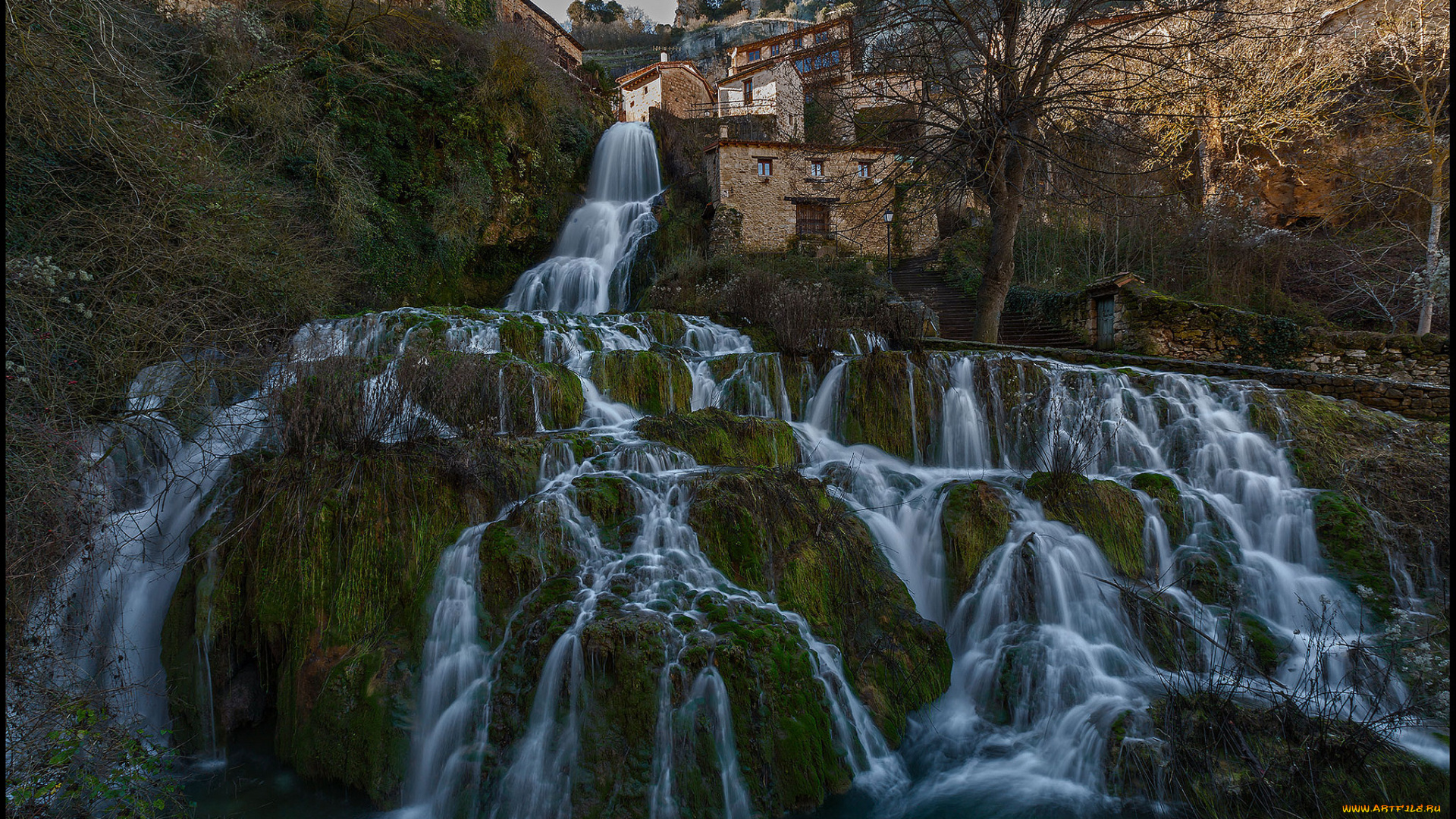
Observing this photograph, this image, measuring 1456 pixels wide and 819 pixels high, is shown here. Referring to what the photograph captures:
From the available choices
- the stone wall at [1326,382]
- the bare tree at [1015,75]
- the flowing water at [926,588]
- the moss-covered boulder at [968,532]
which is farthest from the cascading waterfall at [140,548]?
the stone wall at [1326,382]

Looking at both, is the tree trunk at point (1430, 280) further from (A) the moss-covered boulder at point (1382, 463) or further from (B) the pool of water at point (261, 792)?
(B) the pool of water at point (261, 792)

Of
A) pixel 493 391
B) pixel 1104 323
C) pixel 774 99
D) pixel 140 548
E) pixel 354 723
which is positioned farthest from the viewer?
pixel 774 99

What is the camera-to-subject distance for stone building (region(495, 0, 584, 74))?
2805 cm

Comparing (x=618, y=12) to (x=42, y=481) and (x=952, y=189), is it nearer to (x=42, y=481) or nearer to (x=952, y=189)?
(x=952, y=189)

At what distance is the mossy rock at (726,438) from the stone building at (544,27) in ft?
83.5

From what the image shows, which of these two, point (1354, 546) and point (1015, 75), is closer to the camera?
point (1354, 546)

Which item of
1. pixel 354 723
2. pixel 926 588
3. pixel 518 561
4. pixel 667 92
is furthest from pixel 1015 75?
pixel 667 92

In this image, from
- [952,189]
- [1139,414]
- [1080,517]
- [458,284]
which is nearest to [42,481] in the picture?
[1080,517]

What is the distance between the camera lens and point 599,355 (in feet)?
Result: 29.6

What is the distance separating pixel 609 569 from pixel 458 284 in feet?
46.7

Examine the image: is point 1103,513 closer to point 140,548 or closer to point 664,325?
point 664,325

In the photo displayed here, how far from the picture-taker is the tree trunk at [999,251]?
10636mm

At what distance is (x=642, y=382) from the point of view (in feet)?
28.9

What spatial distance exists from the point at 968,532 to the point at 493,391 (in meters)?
5.41
